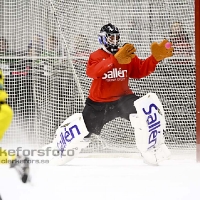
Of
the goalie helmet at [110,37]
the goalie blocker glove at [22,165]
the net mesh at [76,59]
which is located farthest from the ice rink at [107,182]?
the goalie helmet at [110,37]

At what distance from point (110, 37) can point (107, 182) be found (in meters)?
1.33

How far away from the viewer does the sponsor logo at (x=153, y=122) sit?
4.59 meters

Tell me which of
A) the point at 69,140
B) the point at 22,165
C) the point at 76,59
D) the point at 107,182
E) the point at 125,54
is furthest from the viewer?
the point at 76,59

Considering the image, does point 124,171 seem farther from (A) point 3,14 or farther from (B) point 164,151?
(A) point 3,14

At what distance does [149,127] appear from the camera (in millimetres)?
4582

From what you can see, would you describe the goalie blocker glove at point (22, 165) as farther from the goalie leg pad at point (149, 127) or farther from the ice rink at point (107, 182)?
the goalie leg pad at point (149, 127)

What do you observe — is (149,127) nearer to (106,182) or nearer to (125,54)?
(125,54)

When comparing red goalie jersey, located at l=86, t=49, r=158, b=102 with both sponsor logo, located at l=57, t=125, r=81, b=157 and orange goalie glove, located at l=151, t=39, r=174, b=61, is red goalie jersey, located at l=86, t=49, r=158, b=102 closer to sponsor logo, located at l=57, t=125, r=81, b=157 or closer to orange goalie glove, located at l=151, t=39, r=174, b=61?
orange goalie glove, located at l=151, t=39, r=174, b=61

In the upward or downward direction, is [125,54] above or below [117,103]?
above

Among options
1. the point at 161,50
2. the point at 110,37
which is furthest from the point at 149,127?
the point at 110,37

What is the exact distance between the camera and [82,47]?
5195mm

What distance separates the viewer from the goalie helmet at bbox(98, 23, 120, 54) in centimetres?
467

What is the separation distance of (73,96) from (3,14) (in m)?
1.00

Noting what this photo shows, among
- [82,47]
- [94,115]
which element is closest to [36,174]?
[94,115]
